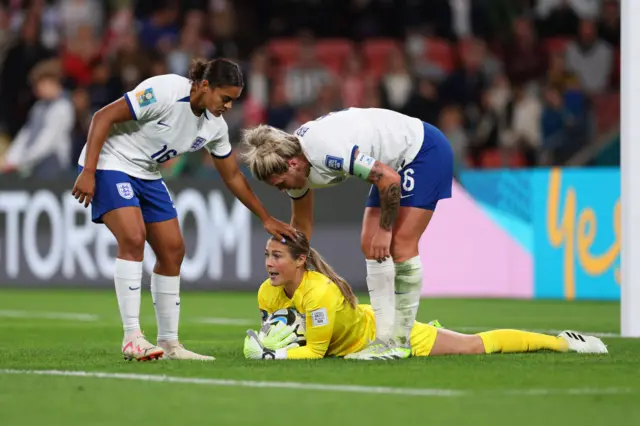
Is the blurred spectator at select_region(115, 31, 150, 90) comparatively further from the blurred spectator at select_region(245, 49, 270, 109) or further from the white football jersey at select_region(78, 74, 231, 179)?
the white football jersey at select_region(78, 74, 231, 179)

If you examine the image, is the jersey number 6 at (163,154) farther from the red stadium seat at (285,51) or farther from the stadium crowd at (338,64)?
the red stadium seat at (285,51)

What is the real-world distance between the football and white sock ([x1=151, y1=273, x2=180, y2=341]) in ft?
2.09

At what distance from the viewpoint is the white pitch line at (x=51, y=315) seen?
471 inches

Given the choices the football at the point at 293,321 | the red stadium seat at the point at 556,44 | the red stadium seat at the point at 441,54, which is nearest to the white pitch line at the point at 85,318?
the football at the point at 293,321

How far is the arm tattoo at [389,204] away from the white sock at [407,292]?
0.46 m

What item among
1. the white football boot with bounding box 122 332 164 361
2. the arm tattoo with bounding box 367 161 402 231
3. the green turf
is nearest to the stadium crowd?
the green turf

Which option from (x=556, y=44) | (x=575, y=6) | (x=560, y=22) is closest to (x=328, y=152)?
(x=556, y=44)

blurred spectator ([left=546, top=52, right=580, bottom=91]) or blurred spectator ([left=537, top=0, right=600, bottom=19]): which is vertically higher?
blurred spectator ([left=537, top=0, right=600, bottom=19])

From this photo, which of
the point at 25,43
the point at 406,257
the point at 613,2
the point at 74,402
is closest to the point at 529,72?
the point at 613,2

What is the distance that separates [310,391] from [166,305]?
7.51 feet

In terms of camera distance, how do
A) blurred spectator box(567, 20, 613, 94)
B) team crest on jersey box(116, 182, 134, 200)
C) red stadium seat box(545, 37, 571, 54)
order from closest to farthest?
team crest on jersey box(116, 182, 134, 200)
blurred spectator box(567, 20, 613, 94)
red stadium seat box(545, 37, 571, 54)

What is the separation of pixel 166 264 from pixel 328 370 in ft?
5.27

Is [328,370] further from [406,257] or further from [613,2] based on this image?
[613,2]

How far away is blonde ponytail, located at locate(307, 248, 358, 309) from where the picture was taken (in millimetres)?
7777
